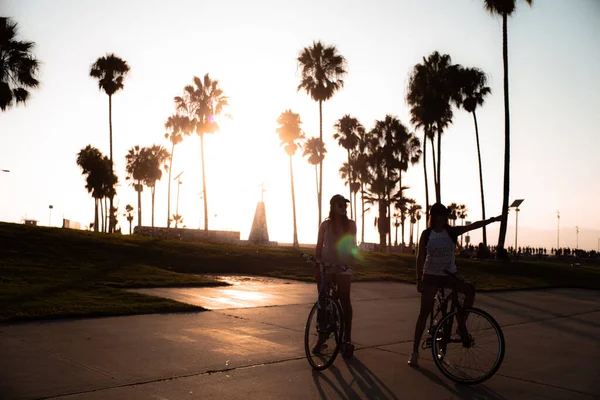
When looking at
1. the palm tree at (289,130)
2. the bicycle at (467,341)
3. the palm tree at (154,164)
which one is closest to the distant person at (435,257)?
the bicycle at (467,341)

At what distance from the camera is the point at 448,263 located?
662 cm

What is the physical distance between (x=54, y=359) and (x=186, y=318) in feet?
11.4

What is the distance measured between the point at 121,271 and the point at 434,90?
3267 centimetres

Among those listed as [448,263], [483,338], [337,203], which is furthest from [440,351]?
[337,203]

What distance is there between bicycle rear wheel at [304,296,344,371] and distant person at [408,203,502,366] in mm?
1037

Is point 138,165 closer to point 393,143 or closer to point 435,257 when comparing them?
point 393,143

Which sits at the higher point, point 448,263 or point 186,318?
point 448,263

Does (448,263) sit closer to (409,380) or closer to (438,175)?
(409,380)

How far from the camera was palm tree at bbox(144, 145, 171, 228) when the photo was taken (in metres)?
88.6

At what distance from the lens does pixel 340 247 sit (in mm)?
7082

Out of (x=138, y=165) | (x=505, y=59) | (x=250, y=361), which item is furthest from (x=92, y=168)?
(x=250, y=361)

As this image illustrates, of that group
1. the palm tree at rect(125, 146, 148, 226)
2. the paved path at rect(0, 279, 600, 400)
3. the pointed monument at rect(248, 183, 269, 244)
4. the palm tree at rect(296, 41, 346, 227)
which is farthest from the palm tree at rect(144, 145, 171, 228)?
the paved path at rect(0, 279, 600, 400)

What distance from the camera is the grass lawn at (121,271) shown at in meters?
10.5

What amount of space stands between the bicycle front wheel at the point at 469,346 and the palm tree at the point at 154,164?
280 feet
